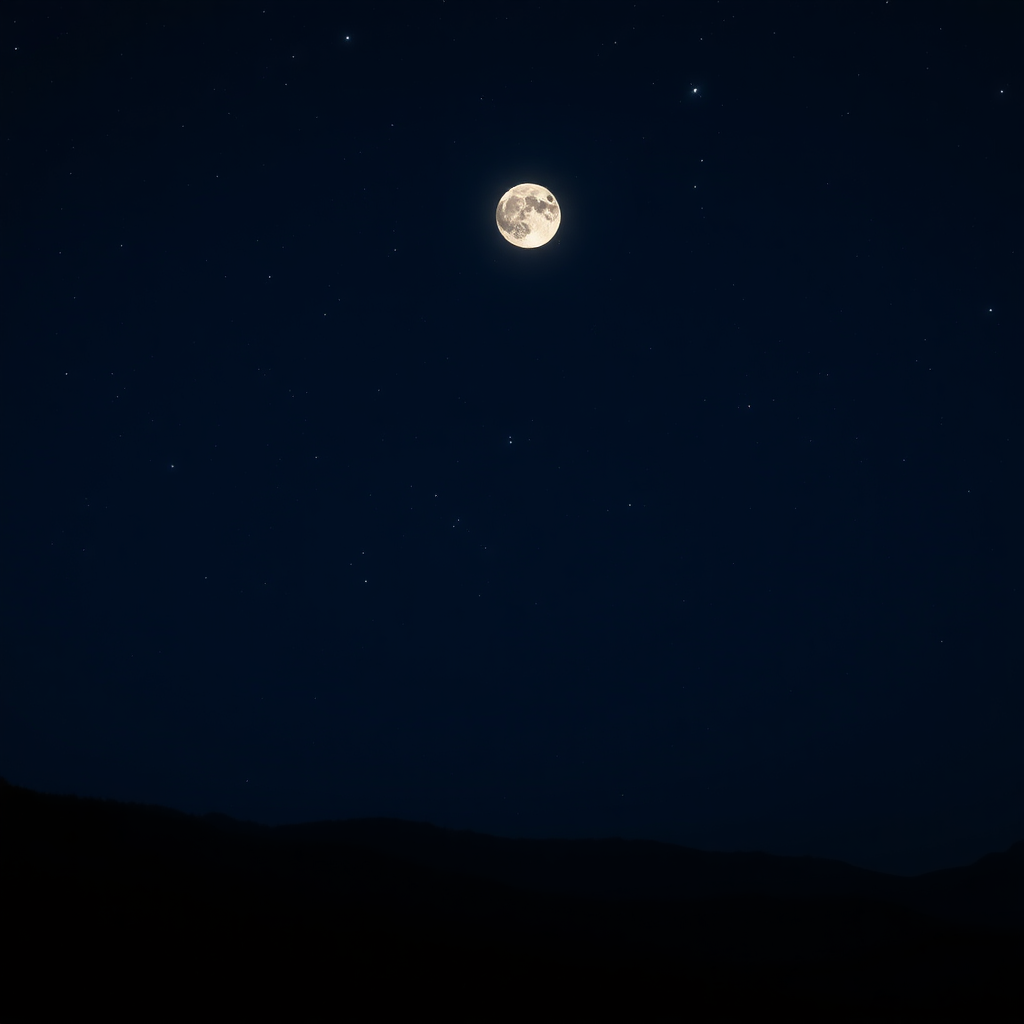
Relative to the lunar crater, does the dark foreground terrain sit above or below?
below

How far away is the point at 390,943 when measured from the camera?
15.0 metres

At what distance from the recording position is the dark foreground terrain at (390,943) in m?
10.8

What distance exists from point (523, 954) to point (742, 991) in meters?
5.62

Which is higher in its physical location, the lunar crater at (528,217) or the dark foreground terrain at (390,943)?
the lunar crater at (528,217)

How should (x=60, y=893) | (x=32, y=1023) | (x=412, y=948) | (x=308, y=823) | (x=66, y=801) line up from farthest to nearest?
(x=308, y=823), (x=66, y=801), (x=412, y=948), (x=60, y=893), (x=32, y=1023)

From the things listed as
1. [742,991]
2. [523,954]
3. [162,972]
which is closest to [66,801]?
[162,972]

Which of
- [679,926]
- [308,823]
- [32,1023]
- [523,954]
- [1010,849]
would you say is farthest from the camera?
[1010,849]

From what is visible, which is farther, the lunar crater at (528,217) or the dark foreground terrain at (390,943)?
the lunar crater at (528,217)

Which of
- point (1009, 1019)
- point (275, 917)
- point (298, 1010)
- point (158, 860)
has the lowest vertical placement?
point (1009, 1019)

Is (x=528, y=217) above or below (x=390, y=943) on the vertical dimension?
above

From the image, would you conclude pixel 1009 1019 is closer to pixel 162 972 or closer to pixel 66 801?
pixel 162 972

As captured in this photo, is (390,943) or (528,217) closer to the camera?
(390,943)

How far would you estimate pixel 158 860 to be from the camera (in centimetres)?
1658

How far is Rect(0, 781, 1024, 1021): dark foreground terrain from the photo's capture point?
10.8 meters
